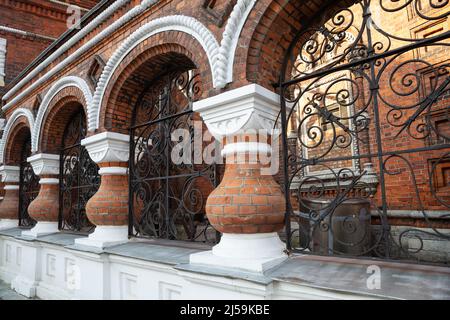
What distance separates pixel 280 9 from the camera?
102 inches

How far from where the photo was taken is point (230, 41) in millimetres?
2742

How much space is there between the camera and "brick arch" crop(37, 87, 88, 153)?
5.24 meters

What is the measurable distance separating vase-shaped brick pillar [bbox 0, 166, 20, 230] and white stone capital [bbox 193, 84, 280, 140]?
6311 millimetres

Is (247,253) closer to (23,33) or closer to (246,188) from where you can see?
(246,188)

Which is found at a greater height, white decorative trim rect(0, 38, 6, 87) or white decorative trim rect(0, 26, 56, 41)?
white decorative trim rect(0, 26, 56, 41)

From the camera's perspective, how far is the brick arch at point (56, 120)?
5.24 m

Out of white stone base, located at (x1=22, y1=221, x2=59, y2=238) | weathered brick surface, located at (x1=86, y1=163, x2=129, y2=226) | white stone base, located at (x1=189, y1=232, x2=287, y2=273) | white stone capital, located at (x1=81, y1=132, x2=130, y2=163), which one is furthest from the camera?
white stone base, located at (x1=22, y1=221, x2=59, y2=238)

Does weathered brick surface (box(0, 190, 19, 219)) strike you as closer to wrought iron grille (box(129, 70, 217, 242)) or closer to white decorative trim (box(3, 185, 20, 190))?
white decorative trim (box(3, 185, 20, 190))

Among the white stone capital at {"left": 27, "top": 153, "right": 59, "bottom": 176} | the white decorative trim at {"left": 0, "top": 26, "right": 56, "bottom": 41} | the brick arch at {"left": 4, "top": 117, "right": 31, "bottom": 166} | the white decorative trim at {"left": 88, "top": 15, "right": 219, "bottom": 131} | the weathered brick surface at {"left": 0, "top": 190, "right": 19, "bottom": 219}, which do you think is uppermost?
the white decorative trim at {"left": 0, "top": 26, "right": 56, "bottom": 41}

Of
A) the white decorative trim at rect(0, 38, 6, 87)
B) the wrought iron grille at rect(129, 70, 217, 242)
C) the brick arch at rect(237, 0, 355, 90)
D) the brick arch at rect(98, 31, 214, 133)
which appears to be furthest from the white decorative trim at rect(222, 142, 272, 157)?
the white decorative trim at rect(0, 38, 6, 87)

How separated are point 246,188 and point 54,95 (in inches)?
173

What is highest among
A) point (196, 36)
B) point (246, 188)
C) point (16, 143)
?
point (196, 36)

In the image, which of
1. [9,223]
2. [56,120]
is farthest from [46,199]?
[9,223]

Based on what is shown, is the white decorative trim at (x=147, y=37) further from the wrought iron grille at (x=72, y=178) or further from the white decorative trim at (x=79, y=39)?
the wrought iron grille at (x=72, y=178)
